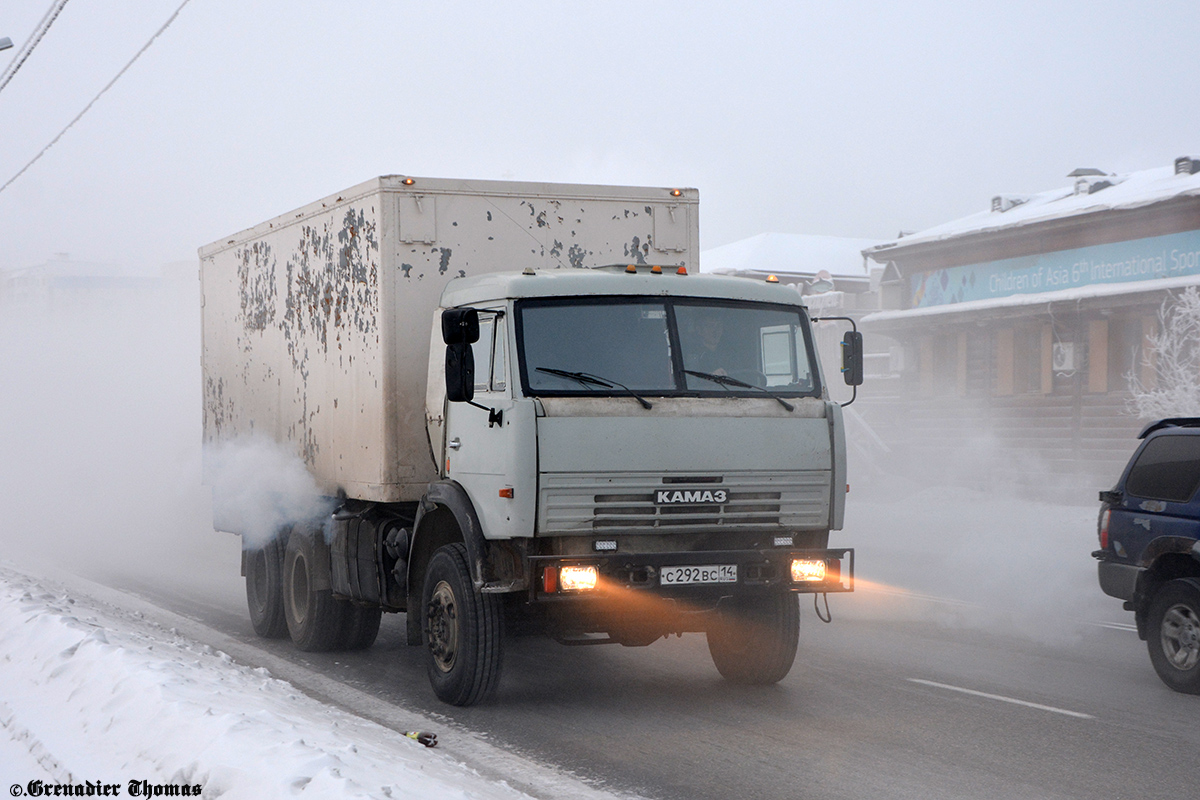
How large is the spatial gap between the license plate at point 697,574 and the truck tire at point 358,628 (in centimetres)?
364

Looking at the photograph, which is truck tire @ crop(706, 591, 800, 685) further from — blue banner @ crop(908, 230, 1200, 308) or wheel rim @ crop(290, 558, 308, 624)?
blue banner @ crop(908, 230, 1200, 308)

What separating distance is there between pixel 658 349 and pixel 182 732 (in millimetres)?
3576

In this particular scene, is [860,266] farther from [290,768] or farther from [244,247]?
[290,768]

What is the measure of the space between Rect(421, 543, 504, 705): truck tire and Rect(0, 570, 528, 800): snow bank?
2.73 feet

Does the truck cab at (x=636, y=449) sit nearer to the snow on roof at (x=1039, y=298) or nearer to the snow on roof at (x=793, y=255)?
the snow on roof at (x=1039, y=298)

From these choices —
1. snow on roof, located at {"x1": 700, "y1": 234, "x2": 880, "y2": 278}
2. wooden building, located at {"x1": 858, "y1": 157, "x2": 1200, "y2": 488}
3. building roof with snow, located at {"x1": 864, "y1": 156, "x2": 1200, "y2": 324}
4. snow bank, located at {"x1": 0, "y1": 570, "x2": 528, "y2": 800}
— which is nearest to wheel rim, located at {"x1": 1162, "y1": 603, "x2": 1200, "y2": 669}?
snow bank, located at {"x1": 0, "y1": 570, "x2": 528, "y2": 800}

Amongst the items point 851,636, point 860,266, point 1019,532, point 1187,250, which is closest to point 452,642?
point 851,636

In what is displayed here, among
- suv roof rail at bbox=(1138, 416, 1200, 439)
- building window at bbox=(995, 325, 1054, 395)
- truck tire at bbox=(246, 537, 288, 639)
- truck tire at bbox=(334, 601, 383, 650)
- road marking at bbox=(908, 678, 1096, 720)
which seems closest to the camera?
road marking at bbox=(908, 678, 1096, 720)

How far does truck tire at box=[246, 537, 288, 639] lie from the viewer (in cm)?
1109

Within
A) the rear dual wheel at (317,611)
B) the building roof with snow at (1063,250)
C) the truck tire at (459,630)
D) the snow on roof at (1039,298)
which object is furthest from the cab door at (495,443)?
the building roof with snow at (1063,250)

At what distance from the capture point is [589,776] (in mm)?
6305

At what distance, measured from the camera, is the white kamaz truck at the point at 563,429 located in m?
7.37

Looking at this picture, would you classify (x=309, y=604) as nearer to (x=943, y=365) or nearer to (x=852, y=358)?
(x=852, y=358)

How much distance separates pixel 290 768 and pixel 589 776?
5.89 feet
